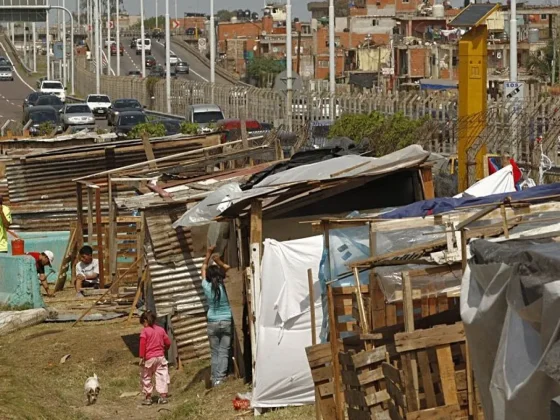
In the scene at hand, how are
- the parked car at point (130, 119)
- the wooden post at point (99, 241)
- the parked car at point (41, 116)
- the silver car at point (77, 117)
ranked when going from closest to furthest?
the wooden post at point (99, 241) < the parked car at point (130, 119) < the parked car at point (41, 116) < the silver car at point (77, 117)

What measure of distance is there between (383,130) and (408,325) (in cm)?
1531

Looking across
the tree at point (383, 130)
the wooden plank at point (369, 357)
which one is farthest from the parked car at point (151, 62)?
the wooden plank at point (369, 357)

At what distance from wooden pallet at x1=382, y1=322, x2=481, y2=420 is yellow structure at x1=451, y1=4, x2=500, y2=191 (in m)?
9.46

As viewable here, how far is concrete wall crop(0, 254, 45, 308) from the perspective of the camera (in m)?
19.5

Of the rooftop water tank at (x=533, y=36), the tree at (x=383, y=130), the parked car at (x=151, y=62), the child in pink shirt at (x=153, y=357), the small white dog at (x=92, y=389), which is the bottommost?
the small white dog at (x=92, y=389)

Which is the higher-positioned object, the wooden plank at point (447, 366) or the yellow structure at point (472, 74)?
the yellow structure at point (472, 74)

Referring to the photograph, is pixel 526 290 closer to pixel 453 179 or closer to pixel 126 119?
pixel 453 179

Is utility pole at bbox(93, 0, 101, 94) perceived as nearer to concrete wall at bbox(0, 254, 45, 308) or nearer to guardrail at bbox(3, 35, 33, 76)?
guardrail at bbox(3, 35, 33, 76)

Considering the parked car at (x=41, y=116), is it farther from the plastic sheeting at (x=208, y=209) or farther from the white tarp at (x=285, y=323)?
the white tarp at (x=285, y=323)

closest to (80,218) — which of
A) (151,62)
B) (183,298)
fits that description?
(183,298)

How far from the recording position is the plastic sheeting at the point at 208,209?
1480 centimetres

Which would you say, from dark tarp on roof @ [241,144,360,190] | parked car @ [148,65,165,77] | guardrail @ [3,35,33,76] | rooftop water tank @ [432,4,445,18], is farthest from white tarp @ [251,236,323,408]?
guardrail @ [3,35,33,76]

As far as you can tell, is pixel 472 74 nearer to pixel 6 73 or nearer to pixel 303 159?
pixel 303 159

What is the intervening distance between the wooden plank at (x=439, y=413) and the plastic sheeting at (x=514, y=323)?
4.70ft
